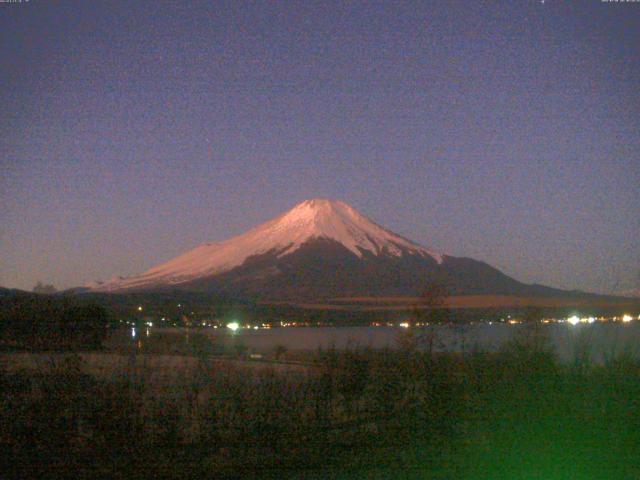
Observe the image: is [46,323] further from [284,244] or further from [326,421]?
[284,244]

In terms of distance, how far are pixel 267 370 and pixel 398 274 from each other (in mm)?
55932

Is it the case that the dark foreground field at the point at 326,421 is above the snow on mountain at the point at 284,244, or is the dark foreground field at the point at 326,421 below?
below

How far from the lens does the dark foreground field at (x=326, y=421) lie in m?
8.54

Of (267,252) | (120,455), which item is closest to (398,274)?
(267,252)

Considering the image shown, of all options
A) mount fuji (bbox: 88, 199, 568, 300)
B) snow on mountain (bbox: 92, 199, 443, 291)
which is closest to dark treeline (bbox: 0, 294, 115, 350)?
mount fuji (bbox: 88, 199, 568, 300)

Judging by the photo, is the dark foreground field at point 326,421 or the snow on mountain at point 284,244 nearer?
the dark foreground field at point 326,421

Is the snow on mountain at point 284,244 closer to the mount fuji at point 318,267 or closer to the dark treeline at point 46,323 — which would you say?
the mount fuji at point 318,267

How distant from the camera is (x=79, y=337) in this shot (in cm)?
1909

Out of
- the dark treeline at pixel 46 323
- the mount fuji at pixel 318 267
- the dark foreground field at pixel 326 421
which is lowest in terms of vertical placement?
the dark foreground field at pixel 326 421

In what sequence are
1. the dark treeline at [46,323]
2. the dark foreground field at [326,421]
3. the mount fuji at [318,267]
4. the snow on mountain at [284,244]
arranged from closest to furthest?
the dark foreground field at [326,421] < the dark treeline at [46,323] < the mount fuji at [318,267] < the snow on mountain at [284,244]

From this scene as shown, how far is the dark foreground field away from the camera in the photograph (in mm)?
8539

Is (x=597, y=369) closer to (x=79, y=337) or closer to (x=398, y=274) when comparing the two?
(x=79, y=337)

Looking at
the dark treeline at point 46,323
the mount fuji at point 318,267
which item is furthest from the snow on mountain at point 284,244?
the dark treeline at point 46,323

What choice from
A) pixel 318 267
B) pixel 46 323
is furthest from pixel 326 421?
pixel 318 267
